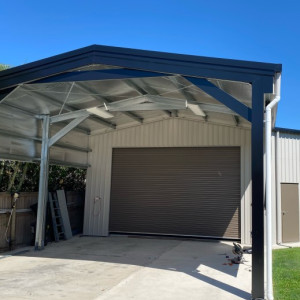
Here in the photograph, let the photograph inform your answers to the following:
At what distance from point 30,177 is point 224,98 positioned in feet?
25.2

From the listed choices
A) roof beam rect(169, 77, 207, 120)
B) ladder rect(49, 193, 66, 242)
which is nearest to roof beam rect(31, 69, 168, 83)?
roof beam rect(169, 77, 207, 120)

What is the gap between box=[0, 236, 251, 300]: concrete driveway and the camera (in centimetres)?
513

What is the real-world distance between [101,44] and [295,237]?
8131 millimetres

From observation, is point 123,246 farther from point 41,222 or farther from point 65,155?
point 65,155

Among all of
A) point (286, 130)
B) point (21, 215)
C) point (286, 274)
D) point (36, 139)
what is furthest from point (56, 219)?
point (286, 130)

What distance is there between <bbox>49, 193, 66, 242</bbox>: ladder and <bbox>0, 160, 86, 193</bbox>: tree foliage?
3.12 ft

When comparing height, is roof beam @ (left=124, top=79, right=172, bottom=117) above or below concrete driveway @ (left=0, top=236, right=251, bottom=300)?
above

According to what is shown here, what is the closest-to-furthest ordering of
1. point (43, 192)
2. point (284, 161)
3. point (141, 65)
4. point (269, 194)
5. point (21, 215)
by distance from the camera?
point (269, 194), point (141, 65), point (43, 192), point (21, 215), point (284, 161)

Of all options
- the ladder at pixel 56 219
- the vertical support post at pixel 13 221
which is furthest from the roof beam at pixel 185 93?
the ladder at pixel 56 219

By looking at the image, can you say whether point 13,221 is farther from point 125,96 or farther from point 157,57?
point 157,57

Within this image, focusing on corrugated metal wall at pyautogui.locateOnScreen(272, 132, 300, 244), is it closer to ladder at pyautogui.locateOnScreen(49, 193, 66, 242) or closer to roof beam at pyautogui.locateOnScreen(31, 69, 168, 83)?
roof beam at pyautogui.locateOnScreen(31, 69, 168, 83)

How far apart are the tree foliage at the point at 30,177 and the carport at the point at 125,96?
106 centimetres

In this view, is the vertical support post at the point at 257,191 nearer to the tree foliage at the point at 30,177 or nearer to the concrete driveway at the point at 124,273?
the concrete driveway at the point at 124,273

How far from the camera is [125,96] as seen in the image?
26.8 feet
